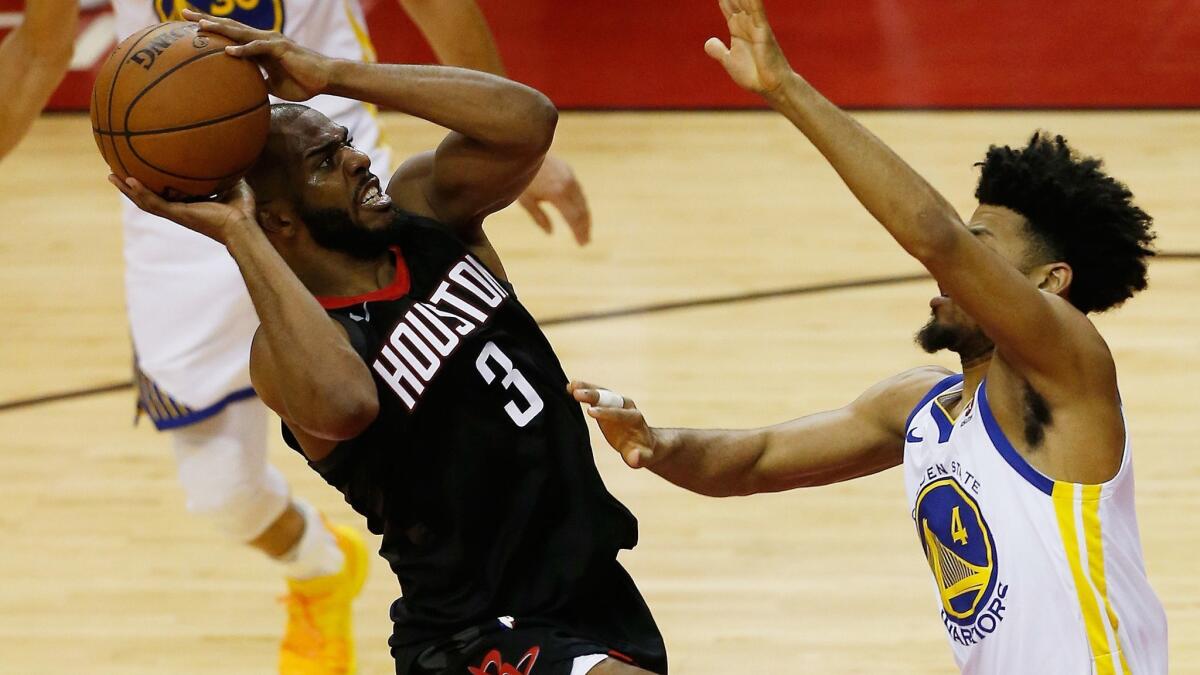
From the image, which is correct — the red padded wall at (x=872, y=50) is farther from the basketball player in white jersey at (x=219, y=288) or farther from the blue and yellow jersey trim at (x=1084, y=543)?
the blue and yellow jersey trim at (x=1084, y=543)

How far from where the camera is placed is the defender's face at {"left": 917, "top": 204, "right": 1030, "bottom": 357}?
3000 millimetres

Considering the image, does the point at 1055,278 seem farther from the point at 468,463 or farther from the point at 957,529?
the point at 468,463

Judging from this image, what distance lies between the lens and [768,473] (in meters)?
3.51

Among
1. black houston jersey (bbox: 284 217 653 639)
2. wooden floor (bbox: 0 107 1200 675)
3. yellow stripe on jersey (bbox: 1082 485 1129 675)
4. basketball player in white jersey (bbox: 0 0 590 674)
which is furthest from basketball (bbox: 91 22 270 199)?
wooden floor (bbox: 0 107 1200 675)

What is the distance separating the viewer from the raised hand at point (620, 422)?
301 centimetres

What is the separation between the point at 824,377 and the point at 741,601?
5.08 ft

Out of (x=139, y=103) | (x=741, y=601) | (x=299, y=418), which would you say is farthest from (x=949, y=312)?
(x=741, y=601)

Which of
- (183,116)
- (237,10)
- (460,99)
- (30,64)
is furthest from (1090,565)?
(30,64)

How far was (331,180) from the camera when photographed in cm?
307

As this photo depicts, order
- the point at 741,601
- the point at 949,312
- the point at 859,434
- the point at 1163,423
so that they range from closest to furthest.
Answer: the point at 949,312 < the point at 859,434 < the point at 741,601 < the point at 1163,423

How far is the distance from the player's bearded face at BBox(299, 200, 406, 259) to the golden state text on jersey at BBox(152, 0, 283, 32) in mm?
1368

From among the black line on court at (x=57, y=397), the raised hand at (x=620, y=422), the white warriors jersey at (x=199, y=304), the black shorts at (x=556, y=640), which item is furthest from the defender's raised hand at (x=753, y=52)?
the black line on court at (x=57, y=397)

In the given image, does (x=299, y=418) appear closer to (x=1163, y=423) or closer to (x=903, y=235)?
(x=903, y=235)

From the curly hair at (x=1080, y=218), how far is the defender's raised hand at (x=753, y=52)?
0.56 metres
